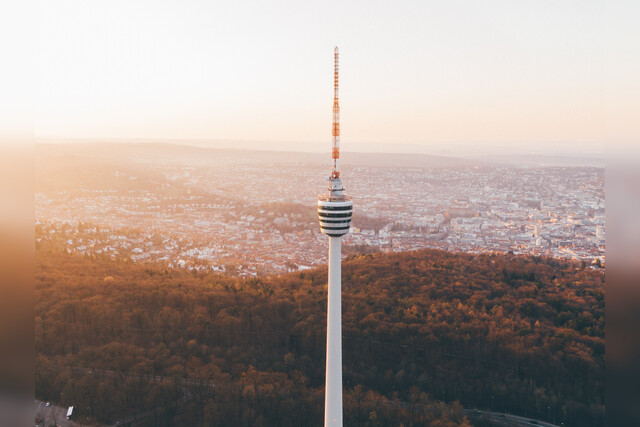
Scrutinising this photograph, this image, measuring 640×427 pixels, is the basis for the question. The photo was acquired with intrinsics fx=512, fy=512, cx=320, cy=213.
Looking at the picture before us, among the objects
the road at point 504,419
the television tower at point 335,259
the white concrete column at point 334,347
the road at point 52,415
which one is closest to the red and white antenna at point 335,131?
the television tower at point 335,259

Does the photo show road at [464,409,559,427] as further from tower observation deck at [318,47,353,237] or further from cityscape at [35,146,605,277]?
cityscape at [35,146,605,277]

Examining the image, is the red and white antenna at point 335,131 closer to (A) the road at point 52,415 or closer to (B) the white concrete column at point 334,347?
(B) the white concrete column at point 334,347

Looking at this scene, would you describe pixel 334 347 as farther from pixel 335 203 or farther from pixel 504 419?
pixel 504 419

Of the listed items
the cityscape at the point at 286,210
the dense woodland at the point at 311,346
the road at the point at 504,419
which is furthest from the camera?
the cityscape at the point at 286,210

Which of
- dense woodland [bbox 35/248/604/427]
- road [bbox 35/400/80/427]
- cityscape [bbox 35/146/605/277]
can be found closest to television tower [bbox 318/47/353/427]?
dense woodland [bbox 35/248/604/427]

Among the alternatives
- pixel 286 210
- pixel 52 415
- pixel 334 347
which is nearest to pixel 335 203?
pixel 334 347
